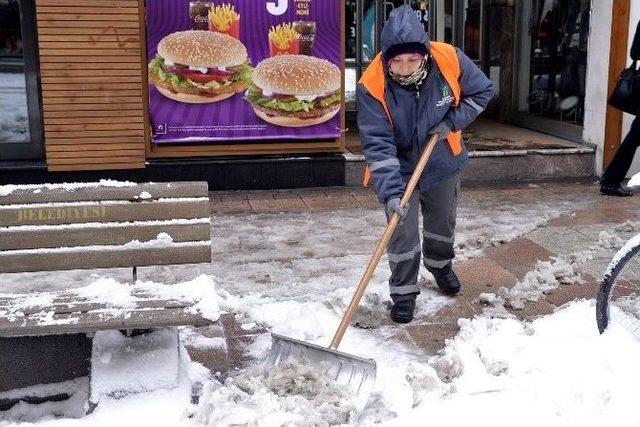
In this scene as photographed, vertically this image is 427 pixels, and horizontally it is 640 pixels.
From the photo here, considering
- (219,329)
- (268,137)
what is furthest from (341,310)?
(268,137)

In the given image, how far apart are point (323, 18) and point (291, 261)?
10.5 ft

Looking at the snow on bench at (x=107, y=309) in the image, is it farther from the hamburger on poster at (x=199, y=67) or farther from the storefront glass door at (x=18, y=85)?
the storefront glass door at (x=18, y=85)

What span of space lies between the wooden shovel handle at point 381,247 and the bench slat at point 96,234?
0.86m

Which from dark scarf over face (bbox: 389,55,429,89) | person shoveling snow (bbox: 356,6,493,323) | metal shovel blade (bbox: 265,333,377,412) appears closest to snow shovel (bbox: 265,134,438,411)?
metal shovel blade (bbox: 265,333,377,412)

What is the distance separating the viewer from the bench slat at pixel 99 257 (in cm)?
403

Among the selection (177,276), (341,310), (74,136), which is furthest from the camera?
(74,136)

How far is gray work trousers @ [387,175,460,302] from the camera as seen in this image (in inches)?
187

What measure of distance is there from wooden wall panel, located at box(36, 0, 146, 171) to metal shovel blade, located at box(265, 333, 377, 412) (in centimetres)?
470

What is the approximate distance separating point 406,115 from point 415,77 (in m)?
0.24

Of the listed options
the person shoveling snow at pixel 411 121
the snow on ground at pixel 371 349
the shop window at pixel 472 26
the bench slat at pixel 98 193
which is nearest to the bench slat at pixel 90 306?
the snow on ground at pixel 371 349

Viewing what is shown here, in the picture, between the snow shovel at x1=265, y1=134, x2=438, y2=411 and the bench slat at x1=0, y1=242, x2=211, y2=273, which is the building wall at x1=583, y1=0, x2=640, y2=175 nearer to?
the snow shovel at x1=265, y1=134, x2=438, y2=411

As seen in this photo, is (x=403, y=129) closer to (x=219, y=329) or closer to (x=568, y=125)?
(x=219, y=329)

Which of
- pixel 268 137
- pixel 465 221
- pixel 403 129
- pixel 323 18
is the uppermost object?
pixel 323 18

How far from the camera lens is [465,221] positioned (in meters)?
7.30
